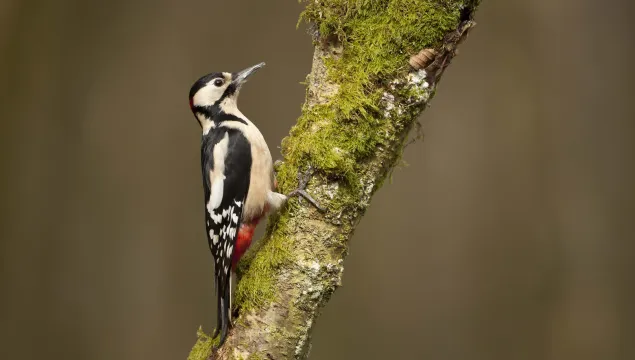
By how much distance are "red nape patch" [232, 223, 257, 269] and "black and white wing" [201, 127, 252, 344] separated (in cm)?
3

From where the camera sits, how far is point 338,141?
6.17 ft

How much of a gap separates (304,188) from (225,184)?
486 millimetres

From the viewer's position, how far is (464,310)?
363cm

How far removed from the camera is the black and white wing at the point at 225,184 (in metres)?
2.27

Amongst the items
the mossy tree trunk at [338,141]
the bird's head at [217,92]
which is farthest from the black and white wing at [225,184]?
the mossy tree trunk at [338,141]

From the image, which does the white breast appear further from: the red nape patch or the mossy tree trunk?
the mossy tree trunk

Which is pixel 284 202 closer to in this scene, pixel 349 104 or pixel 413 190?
pixel 349 104

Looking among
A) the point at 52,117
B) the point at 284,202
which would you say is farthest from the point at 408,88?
the point at 52,117

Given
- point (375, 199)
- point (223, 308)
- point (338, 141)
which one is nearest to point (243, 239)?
point (223, 308)

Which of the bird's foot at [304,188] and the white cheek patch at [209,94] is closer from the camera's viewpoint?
the bird's foot at [304,188]

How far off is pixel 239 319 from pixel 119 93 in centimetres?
212

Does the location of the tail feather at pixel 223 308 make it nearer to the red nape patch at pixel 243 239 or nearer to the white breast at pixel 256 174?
the red nape patch at pixel 243 239

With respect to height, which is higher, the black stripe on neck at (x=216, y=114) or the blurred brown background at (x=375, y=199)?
the blurred brown background at (x=375, y=199)

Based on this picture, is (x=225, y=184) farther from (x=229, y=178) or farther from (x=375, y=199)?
(x=375, y=199)
